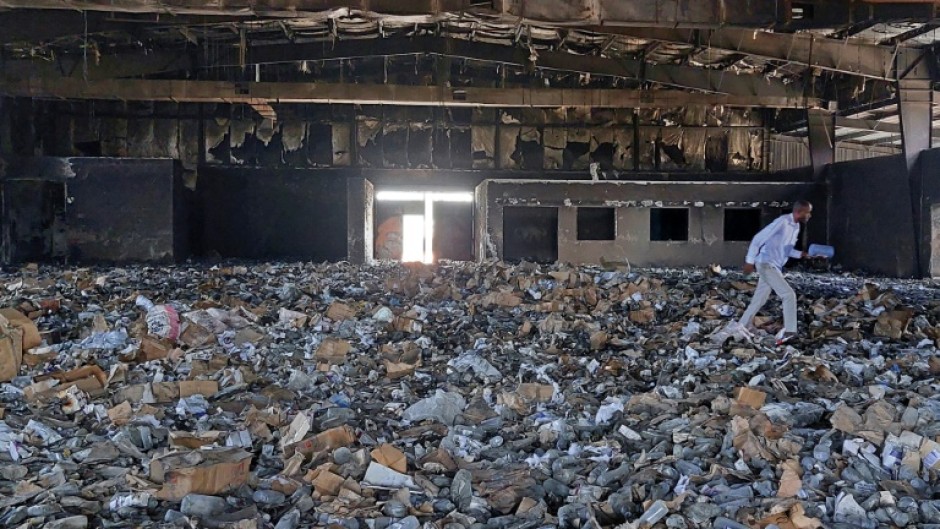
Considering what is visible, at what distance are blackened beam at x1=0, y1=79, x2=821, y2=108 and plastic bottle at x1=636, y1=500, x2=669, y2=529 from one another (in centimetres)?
1232

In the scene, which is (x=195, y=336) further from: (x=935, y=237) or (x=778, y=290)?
(x=935, y=237)

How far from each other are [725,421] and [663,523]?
4.95ft

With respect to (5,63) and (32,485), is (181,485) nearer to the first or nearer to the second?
(32,485)

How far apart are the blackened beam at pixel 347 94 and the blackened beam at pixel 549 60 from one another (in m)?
0.32

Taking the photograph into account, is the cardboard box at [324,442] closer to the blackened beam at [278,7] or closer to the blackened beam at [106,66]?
the blackened beam at [278,7]

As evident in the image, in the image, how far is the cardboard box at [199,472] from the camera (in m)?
3.43

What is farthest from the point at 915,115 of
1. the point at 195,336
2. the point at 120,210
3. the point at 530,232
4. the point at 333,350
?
the point at 120,210

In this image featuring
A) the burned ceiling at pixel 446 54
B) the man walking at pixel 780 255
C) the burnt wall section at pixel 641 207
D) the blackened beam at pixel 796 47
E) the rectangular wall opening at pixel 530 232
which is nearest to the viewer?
the man walking at pixel 780 255

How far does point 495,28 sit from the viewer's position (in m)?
14.7

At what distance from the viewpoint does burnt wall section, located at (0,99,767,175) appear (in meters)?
18.9

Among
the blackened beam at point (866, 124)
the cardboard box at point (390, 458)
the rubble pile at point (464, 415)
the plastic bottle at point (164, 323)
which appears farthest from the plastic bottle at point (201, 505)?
the blackened beam at point (866, 124)

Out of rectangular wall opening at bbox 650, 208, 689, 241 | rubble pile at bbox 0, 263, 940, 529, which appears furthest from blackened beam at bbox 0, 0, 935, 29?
rectangular wall opening at bbox 650, 208, 689, 241

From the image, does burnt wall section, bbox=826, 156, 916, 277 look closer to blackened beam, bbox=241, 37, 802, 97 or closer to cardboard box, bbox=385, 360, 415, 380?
blackened beam, bbox=241, 37, 802, 97

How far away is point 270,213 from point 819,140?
1441 cm
